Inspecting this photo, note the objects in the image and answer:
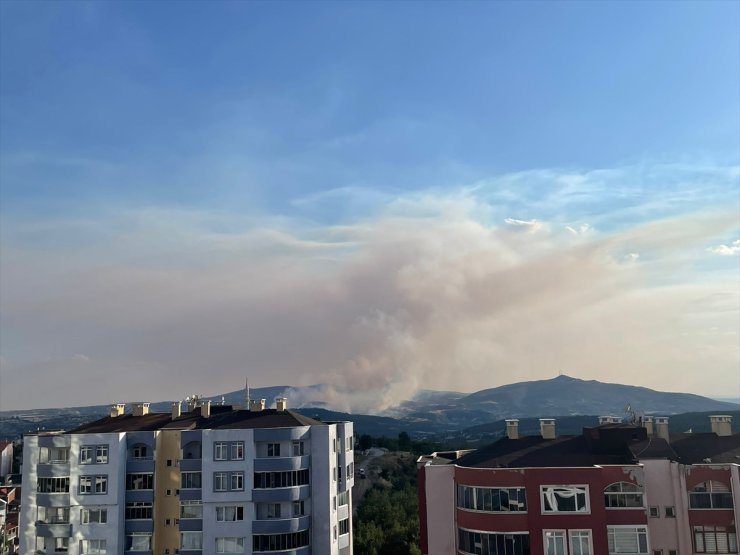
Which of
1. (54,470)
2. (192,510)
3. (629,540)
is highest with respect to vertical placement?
(54,470)

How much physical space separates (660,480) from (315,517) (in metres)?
28.8

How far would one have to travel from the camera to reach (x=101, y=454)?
186ft

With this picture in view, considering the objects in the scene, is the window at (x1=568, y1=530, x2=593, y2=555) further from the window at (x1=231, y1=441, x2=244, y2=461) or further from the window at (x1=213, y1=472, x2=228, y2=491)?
the window at (x1=213, y1=472, x2=228, y2=491)

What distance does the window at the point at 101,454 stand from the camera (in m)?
56.5

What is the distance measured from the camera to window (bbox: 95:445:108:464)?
56.5 m

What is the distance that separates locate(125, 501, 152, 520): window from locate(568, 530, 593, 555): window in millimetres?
35443

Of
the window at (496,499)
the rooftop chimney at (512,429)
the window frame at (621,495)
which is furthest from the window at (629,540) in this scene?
the rooftop chimney at (512,429)

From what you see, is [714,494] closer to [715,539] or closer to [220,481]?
[715,539]

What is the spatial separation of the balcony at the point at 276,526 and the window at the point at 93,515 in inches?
517

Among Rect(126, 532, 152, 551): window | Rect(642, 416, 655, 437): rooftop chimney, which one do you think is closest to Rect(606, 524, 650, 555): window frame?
Rect(642, 416, 655, 437): rooftop chimney

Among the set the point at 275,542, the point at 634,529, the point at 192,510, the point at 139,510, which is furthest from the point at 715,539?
the point at 139,510

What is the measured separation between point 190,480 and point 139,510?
5.28 m

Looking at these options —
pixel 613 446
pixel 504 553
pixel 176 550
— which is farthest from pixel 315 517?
pixel 613 446

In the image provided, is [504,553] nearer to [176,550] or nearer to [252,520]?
[252,520]
